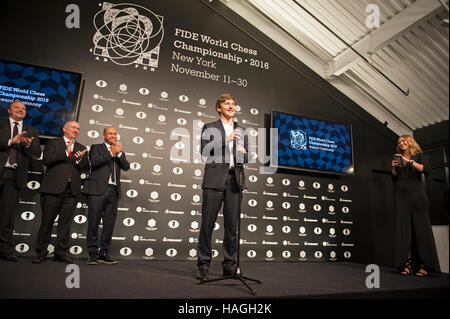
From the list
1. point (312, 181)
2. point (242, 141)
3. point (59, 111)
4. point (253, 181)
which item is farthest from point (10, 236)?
point (312, 181)

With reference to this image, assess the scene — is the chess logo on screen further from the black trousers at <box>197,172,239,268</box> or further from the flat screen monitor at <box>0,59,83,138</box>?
the flat screen monitor at <box>0,59,83,138</box>

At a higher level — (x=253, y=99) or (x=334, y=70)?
(x=334, y=70)

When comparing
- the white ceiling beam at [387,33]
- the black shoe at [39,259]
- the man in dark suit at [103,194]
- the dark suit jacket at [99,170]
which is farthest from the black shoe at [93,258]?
the white ceiling beam at [387,33]

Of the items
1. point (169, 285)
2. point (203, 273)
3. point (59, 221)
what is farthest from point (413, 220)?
point (59, 221)

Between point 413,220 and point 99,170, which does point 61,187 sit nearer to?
point 99,170

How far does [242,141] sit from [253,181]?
2.17 meters

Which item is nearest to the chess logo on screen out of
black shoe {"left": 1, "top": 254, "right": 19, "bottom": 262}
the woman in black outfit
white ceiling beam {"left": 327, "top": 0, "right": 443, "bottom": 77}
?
white ceiling beam {"left": 327, "top": 0, "right": 443, "bottom": 77}

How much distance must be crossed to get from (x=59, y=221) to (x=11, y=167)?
786 mm

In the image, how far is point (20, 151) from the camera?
3316 mm

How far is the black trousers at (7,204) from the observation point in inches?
124

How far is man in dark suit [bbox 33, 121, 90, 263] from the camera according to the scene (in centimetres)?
332

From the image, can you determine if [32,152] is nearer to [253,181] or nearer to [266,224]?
[253,181]

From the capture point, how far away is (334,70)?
18.3 feet

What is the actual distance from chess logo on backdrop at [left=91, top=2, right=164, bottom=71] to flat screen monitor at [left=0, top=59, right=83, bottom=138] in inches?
26.4
